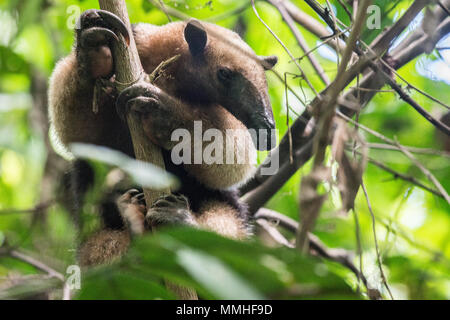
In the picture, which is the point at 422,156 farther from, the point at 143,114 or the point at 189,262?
the point at 189,262

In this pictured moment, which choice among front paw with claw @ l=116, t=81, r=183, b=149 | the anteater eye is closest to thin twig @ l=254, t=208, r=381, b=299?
the anteater eye

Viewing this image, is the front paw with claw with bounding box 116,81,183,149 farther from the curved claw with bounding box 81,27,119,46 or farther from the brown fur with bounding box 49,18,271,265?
the curved claw with bounding box 81,27,119,46

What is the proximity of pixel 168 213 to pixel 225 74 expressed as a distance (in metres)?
1.45

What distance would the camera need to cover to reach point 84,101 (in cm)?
386

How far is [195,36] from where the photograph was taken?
4195mm

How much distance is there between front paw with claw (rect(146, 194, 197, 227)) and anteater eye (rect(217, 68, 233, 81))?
1.19 meters

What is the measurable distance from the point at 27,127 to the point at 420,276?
174 inches

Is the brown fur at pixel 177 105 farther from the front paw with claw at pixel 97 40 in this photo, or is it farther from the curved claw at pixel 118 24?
the curved claw at pixel 118 24

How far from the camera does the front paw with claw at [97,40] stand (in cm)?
320

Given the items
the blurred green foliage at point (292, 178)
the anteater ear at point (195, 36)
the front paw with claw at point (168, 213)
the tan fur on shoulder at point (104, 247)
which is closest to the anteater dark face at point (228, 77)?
the anteater ear at point (195, 36)

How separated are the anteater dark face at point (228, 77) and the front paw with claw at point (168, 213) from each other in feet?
2.78

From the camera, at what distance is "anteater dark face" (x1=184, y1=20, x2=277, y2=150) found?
13.3 ft
